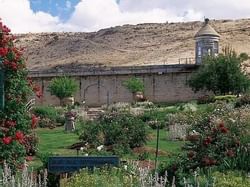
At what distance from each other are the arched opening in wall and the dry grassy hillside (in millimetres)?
22918

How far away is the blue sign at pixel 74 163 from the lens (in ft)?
32.8

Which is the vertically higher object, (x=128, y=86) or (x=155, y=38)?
(x=155, y=38)

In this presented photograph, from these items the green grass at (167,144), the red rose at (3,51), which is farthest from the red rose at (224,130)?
the green grass at (167,144)

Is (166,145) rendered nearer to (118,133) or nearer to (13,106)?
(118,133)

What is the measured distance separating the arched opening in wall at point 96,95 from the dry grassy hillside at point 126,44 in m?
22.9

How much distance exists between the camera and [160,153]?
16969 millimetres

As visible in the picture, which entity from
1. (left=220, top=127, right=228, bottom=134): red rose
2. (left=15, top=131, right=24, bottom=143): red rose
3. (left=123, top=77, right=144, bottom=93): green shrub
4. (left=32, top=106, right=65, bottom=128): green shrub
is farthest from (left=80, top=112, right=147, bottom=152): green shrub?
(left=123, top=77, right=144, bottom=93): green shrub

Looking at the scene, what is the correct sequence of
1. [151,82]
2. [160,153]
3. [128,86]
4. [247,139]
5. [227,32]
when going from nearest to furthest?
[247,139]
[160,153]
[128,86]
[151,82]
[227,32]

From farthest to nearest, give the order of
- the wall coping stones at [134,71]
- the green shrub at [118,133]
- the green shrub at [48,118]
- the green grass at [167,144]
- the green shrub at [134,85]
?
the wall coping stones at [134,71] → the green shrub at [134,85] → the green shrub at [48,118] → the green shrub at [118,133] → the green grass at [167,144]

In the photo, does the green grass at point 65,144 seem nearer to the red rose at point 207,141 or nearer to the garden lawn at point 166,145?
the garden lawn at point 166,145

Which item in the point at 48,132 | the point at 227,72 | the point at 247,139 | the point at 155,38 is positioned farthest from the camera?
the point at 155,38

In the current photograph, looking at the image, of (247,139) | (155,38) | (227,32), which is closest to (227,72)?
(247,139)

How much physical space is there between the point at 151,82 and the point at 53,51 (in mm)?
54427

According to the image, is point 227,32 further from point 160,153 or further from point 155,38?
point 160,153
